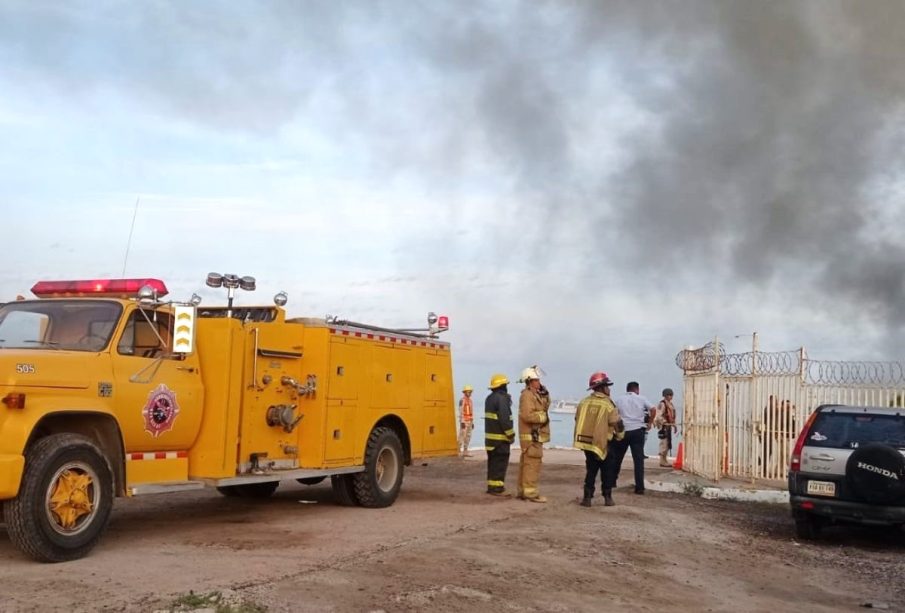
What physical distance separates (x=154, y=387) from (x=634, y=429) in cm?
822

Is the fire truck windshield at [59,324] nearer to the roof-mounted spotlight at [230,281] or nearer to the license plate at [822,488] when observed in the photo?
the roof-mounted spotlight at [230,281]

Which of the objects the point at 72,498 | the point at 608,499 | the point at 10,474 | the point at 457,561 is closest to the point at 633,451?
the point at 608,499

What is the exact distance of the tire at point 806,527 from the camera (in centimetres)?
1055

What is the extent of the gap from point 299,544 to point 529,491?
4.68 metres

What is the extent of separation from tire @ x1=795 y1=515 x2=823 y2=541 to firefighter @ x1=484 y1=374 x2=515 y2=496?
4.04m

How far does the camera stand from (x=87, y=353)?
8141 millimetres

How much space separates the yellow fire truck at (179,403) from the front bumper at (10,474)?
0.04 feet

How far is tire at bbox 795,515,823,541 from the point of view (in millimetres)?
10547

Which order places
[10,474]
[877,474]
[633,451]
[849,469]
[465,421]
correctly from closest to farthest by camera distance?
[10,474] < [877,474] < [849,469] < [633,451] < [465,421]

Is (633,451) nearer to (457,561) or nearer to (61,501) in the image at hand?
(457,561)

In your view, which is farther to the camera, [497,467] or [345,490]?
[497,467]

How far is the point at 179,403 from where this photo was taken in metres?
Result: 8.88

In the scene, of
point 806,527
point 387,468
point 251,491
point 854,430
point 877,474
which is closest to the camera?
point 877,474

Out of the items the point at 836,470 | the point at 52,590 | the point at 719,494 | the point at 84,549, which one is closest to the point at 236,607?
the point at 52,590
